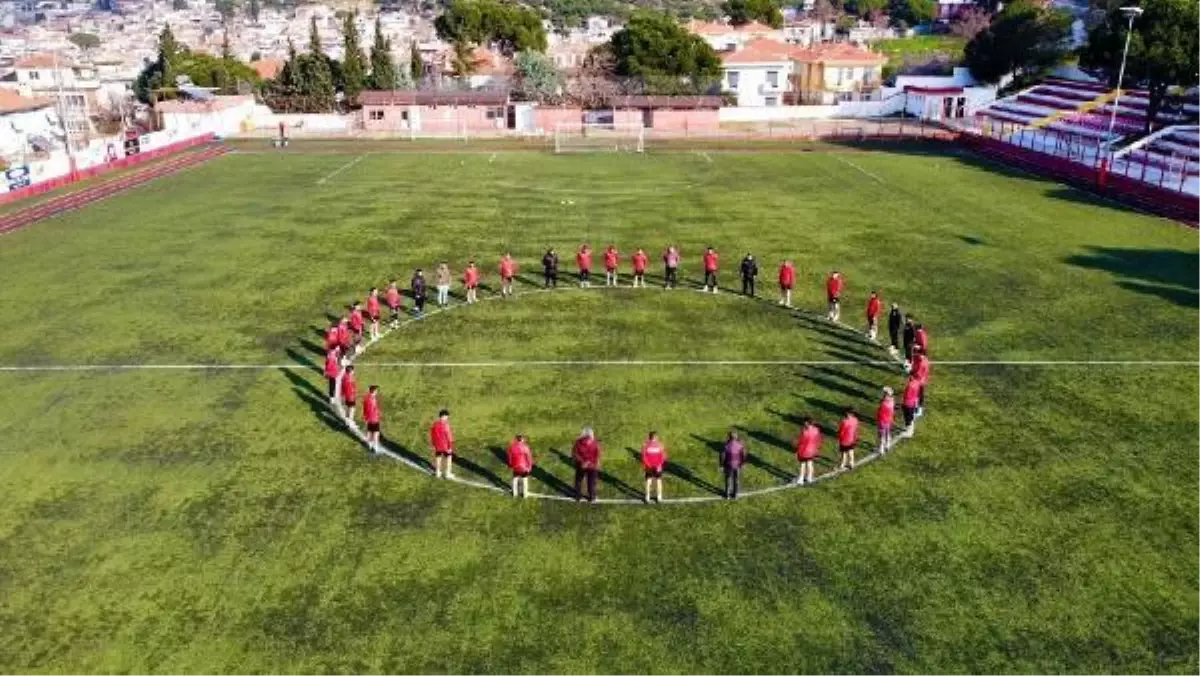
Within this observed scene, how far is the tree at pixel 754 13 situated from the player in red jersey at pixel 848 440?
127331mm

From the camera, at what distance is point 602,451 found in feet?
61.5

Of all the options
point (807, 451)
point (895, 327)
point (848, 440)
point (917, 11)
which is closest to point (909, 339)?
point (895, 327)

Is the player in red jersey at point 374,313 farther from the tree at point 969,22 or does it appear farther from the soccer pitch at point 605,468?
the tree at point 969,22

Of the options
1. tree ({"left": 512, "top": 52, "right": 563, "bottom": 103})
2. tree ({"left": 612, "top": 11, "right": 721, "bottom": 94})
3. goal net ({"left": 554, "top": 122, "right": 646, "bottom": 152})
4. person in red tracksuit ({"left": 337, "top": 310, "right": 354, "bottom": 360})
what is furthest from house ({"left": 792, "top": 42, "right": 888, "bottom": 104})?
person in red tracksuit ({"left": 337, "top": 310, "right": 354, "bottom": 360})

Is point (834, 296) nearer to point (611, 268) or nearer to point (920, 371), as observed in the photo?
point (920, 371)

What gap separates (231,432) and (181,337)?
7.26m

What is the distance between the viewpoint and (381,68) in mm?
90125

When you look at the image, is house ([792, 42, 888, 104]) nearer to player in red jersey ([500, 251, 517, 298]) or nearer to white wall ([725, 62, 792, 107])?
white wall ([725, 62, 792, 107])

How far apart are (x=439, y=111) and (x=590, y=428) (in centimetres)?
6263

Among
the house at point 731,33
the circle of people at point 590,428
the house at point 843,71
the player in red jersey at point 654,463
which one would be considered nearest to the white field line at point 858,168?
the circle of people at point 590,428

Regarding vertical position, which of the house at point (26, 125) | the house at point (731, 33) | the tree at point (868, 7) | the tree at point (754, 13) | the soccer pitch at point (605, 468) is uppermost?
the tree at point (868, 7)

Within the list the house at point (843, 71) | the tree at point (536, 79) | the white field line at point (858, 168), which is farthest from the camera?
the house at point (843, 71)

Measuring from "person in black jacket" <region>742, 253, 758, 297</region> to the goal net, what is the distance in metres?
36.6

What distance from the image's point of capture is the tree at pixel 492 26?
100 meters
